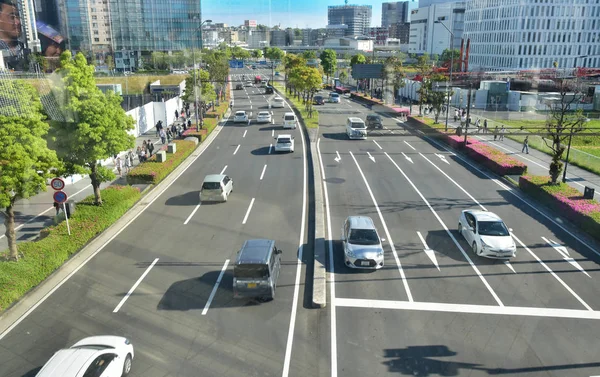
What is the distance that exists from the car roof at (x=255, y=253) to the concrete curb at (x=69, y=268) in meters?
6.86

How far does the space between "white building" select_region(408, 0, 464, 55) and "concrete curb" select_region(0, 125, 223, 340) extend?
146m

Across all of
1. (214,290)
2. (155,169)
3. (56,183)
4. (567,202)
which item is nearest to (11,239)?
(56,183)

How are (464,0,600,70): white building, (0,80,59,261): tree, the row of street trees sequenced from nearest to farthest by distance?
(0,80,59,261): tree, the row of street trees, (464,0,600,70): white building

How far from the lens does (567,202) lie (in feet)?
74.0

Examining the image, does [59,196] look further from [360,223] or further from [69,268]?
[360,223]

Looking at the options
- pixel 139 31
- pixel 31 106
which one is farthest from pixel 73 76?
pixel 139 31

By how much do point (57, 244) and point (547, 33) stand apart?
109983 mm

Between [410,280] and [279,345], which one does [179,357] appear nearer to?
[279,345]

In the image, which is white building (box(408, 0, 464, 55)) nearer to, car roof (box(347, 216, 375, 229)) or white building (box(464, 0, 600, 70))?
white building (box(464, 0, 600, 70))

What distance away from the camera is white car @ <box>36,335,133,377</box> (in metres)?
10.4

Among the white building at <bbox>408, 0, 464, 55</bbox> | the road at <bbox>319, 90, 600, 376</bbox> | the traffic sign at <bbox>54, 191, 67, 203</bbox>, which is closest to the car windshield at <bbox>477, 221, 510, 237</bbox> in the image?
the road at <bbox>319, 90, 600, 376</bbox>

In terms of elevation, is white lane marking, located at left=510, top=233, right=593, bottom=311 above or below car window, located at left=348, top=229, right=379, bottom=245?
below

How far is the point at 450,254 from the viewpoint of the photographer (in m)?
18.7

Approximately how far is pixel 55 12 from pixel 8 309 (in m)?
125
